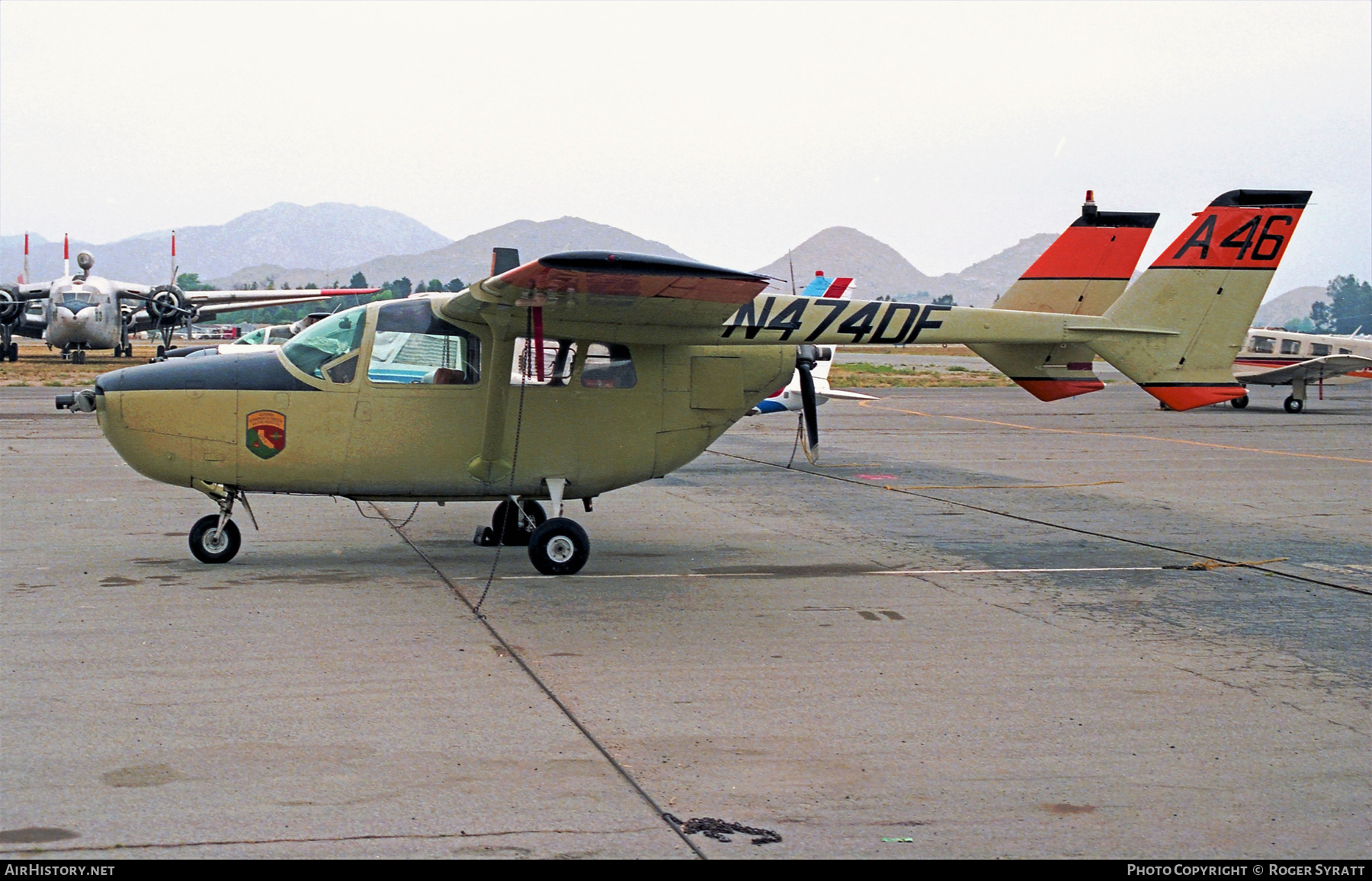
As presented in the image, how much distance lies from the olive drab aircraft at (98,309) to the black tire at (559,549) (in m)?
41.4

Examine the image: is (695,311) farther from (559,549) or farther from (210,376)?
(210,376)

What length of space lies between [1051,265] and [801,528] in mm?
3943

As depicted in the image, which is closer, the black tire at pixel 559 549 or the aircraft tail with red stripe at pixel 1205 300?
the black tire at pixel 559 549

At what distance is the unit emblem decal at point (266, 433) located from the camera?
910 cm

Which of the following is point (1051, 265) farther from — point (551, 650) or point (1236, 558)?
point (551, 650)

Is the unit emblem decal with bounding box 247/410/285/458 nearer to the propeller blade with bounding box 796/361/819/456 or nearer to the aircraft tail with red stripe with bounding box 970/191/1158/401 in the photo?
the propeller blade with bounding box 796/361/819/456

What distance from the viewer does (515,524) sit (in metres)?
10.7

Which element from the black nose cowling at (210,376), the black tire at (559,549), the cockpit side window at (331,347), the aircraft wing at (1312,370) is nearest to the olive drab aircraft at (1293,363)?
the aircraft wing at (1312,370)

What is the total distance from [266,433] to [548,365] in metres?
2.28

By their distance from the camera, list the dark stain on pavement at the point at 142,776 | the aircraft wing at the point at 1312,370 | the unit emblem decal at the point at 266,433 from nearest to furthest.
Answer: the dark stain on pavement at the point at 142,776
the unit emblem decal at the point at 266,433
the aircraft wing at the point at 1312,370

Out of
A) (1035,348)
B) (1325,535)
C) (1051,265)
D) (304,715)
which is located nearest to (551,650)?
(304,715)

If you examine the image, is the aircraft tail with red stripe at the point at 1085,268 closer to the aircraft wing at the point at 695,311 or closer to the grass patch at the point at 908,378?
the aircraft wing at the point at 695,311

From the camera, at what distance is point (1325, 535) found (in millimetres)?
11867

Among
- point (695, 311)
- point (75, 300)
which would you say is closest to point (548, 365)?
point (695, 311)
